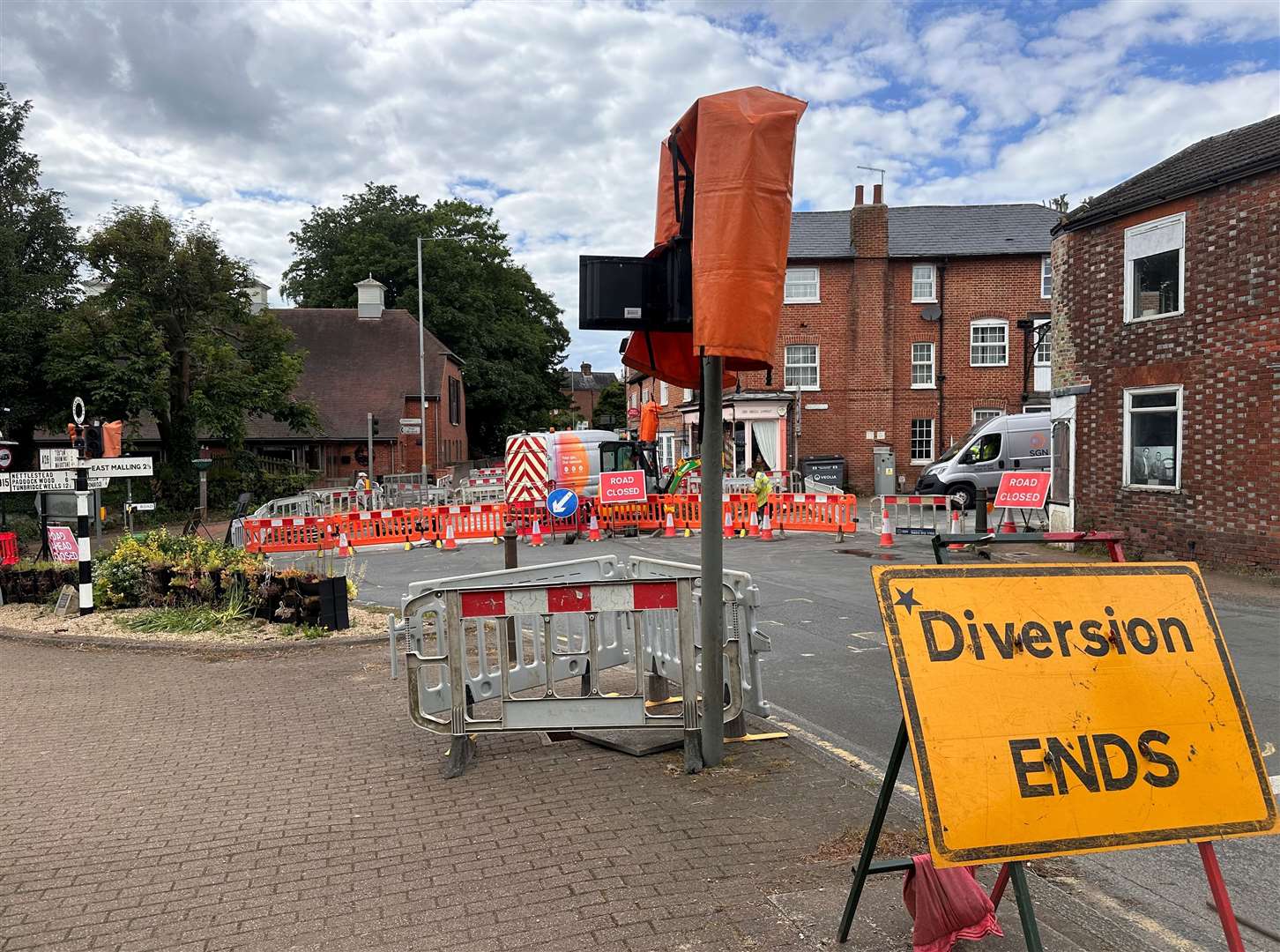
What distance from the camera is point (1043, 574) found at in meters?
3.20

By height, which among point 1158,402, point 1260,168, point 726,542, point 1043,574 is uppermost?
point 1260,168

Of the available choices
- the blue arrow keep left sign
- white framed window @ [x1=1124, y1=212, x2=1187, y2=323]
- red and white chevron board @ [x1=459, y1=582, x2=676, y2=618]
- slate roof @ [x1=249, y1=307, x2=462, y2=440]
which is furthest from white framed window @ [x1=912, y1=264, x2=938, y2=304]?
red and white chevron board @ [x1=459, y1=582, x2=676, y2=618]

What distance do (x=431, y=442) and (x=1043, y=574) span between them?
39.4 m

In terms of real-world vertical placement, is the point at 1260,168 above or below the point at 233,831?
above

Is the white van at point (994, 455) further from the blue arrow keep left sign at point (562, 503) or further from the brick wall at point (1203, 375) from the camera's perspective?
the blue arrow keep left sign at point (562, 503)

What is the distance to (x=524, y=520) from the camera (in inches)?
810

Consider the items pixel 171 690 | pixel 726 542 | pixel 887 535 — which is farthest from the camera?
pixel 726 542

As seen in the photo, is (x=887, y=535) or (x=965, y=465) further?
(x=965, y=465)

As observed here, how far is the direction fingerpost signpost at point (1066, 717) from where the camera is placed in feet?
9.14

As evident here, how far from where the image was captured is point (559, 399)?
2371 inches

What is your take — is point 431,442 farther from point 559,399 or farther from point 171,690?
point 171,690

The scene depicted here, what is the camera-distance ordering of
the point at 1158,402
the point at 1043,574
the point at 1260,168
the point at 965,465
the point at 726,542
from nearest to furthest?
the point at 1043,574
the point at 1260,168
the point at 1158,402
the point at 726,542
the point at 965,465

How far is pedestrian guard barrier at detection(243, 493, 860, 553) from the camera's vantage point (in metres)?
19.3

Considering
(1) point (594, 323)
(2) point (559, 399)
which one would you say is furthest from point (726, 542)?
(2) point (559, 399)
